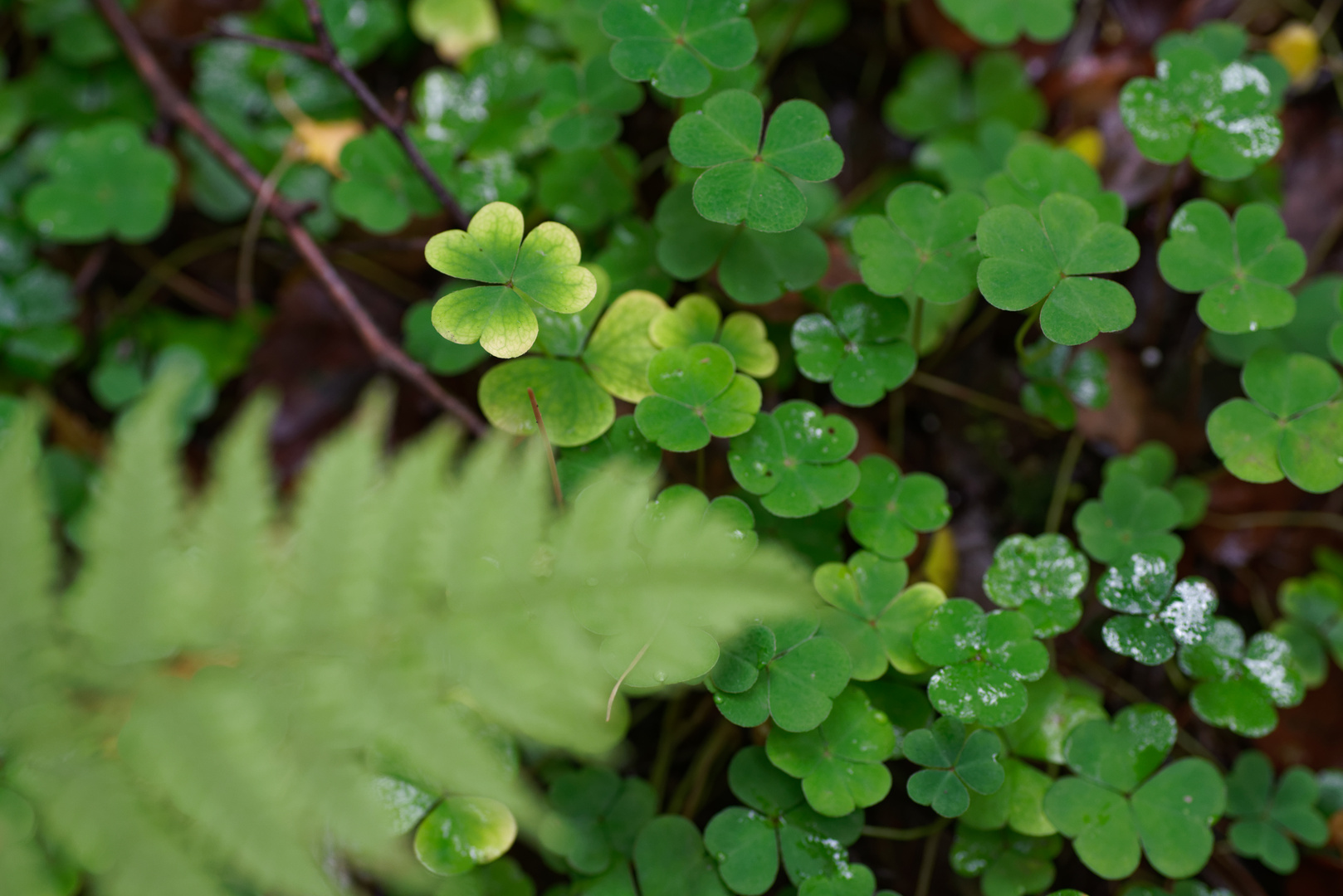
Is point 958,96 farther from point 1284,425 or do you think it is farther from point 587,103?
point 1284,425

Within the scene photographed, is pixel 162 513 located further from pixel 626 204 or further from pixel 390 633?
pixel 626 204

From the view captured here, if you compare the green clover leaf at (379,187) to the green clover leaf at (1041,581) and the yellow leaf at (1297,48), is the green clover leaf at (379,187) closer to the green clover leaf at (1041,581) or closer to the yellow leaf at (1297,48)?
the green clover leaf at (1041,581)

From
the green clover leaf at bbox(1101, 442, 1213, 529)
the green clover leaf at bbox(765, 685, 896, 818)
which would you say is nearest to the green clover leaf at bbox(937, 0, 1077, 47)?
the green clover leaf at bbox(1101, 442, 1213, 529)

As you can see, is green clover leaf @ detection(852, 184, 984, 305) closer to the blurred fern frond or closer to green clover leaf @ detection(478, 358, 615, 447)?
green clover leaf @ detection(478, 358, 615, 447)

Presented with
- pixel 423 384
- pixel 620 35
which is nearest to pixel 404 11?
pixel 620 35

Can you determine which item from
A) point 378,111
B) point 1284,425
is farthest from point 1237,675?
point 378,111
